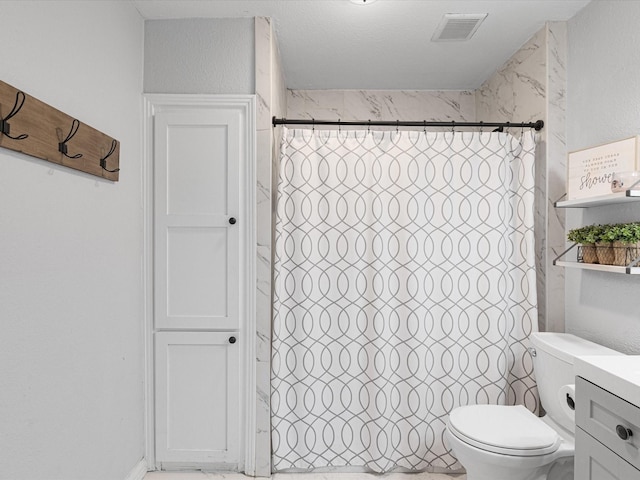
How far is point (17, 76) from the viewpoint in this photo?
4.16 feet

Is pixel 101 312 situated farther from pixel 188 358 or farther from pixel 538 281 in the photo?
pixel 538 281

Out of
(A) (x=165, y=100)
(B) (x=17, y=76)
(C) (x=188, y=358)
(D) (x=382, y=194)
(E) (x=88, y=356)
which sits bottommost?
(C) (x=188, y=358)

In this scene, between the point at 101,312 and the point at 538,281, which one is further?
the point at 538,281

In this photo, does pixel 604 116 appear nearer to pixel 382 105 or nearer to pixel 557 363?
pixel 557 363

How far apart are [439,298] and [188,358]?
1384 mm

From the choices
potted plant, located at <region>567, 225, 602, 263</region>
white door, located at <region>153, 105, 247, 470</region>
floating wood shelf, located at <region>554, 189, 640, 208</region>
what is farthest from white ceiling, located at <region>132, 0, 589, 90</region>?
potted plant, located at <region>567, 225, 602, 263</region>

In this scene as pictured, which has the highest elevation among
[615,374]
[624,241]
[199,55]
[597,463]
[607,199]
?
[199,55]

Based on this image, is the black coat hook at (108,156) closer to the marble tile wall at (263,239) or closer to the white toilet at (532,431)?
the marble tile wall at (263,239)

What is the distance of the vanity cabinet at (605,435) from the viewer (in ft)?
3.56

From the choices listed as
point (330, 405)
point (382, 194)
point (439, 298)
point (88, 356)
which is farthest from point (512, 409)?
point (88, 356)

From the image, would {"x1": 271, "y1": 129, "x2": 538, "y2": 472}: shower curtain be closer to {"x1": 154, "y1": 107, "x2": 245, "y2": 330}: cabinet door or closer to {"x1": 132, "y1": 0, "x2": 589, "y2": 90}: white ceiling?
{"x1": 154, "y1": 107, "x2": 245, "y2": 330}: cabinet door

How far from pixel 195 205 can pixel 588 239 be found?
1878 mm

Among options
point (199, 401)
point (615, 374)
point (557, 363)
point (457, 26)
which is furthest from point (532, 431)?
point (457, 26)

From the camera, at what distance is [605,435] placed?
3.93 feet
